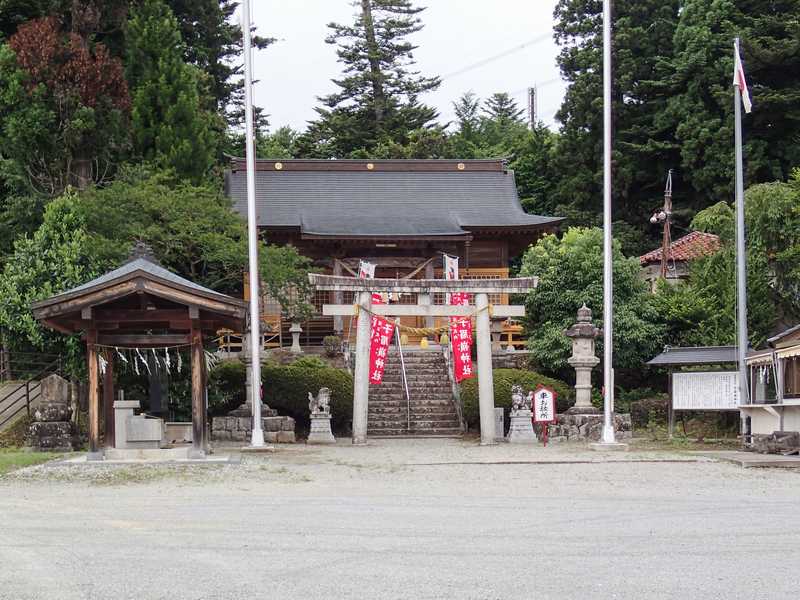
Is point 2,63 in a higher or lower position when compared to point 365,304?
higher

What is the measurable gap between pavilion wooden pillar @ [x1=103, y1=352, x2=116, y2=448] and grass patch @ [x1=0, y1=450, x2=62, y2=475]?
0.91 meters

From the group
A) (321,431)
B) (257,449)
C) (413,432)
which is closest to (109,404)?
(257,449)

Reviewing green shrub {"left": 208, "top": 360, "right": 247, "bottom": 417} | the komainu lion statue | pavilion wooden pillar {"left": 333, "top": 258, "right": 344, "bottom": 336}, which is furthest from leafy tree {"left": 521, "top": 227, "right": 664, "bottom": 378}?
green shrub {"left": 208, "top": 360, "right": 247, "bottom": 417}

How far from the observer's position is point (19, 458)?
50.9 feet

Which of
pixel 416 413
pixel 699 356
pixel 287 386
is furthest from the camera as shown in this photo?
pixel 416 413

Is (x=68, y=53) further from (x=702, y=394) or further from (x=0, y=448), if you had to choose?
(x=702, y=394)

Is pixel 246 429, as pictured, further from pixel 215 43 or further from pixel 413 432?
pixel 215 43

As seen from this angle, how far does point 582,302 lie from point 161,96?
12.1 meters

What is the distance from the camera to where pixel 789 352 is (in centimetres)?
1688

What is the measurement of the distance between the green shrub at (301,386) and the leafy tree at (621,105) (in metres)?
17.1

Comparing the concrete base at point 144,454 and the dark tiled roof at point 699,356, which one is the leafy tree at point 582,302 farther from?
the concrete base at point 144,454

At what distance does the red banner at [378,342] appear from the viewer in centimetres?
2089

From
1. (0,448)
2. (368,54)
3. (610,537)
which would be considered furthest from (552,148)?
(610,537)

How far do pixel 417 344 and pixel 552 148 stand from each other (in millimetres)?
14609
